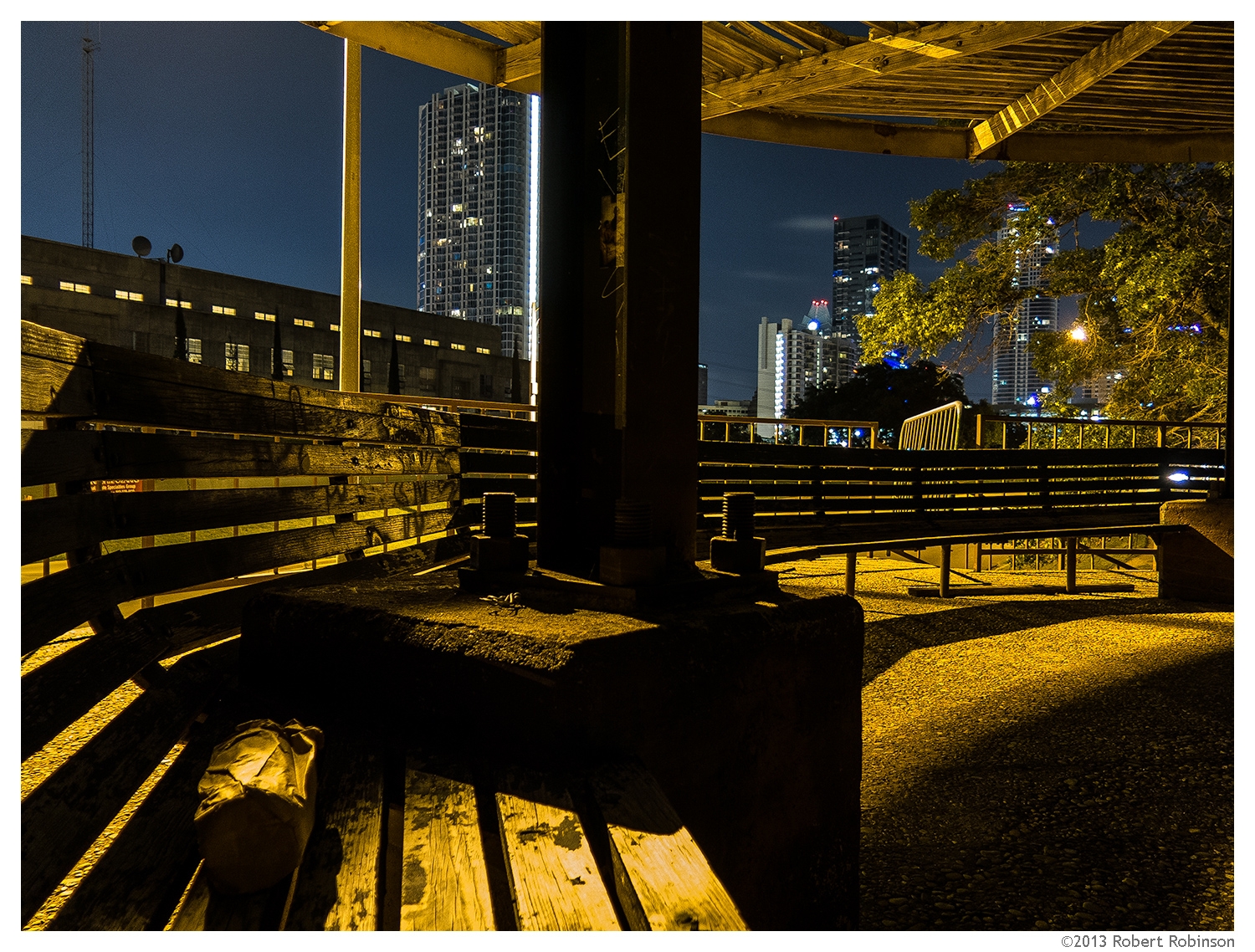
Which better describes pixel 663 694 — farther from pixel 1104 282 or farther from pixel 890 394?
pixel 890 394

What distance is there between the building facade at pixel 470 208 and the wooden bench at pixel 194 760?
38973 millimetres

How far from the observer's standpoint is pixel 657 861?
1.46 m

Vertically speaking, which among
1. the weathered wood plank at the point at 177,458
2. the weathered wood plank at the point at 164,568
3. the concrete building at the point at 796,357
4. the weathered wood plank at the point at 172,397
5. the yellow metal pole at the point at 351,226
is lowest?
the weathered wood plank at the point at 164,568

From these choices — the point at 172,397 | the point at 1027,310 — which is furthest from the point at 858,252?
the point at 172,397

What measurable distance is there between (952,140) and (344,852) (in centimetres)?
840

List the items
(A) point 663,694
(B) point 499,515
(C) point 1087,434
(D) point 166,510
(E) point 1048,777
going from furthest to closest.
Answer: (C) point 1087,434 → (E) point 1048,777 → (B) point 499,515 → (D) point 166,510 → (A) point 663,694

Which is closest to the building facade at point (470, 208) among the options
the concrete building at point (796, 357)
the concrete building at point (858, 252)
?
the concrete building at point (796, 357)

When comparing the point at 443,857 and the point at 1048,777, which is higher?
the point at 443,857

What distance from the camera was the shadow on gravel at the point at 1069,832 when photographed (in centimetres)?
283

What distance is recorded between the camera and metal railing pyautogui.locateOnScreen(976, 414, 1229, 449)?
1025 centimetres

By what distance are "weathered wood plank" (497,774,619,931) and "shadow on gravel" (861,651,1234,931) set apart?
180 centimetres

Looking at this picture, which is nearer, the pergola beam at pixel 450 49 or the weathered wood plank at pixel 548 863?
the weathered wood plank at pixel 548 863

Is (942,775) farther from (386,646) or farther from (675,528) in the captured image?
(386,646)

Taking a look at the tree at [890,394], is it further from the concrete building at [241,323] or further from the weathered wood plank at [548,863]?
the weathered wood plank at [548,863]
